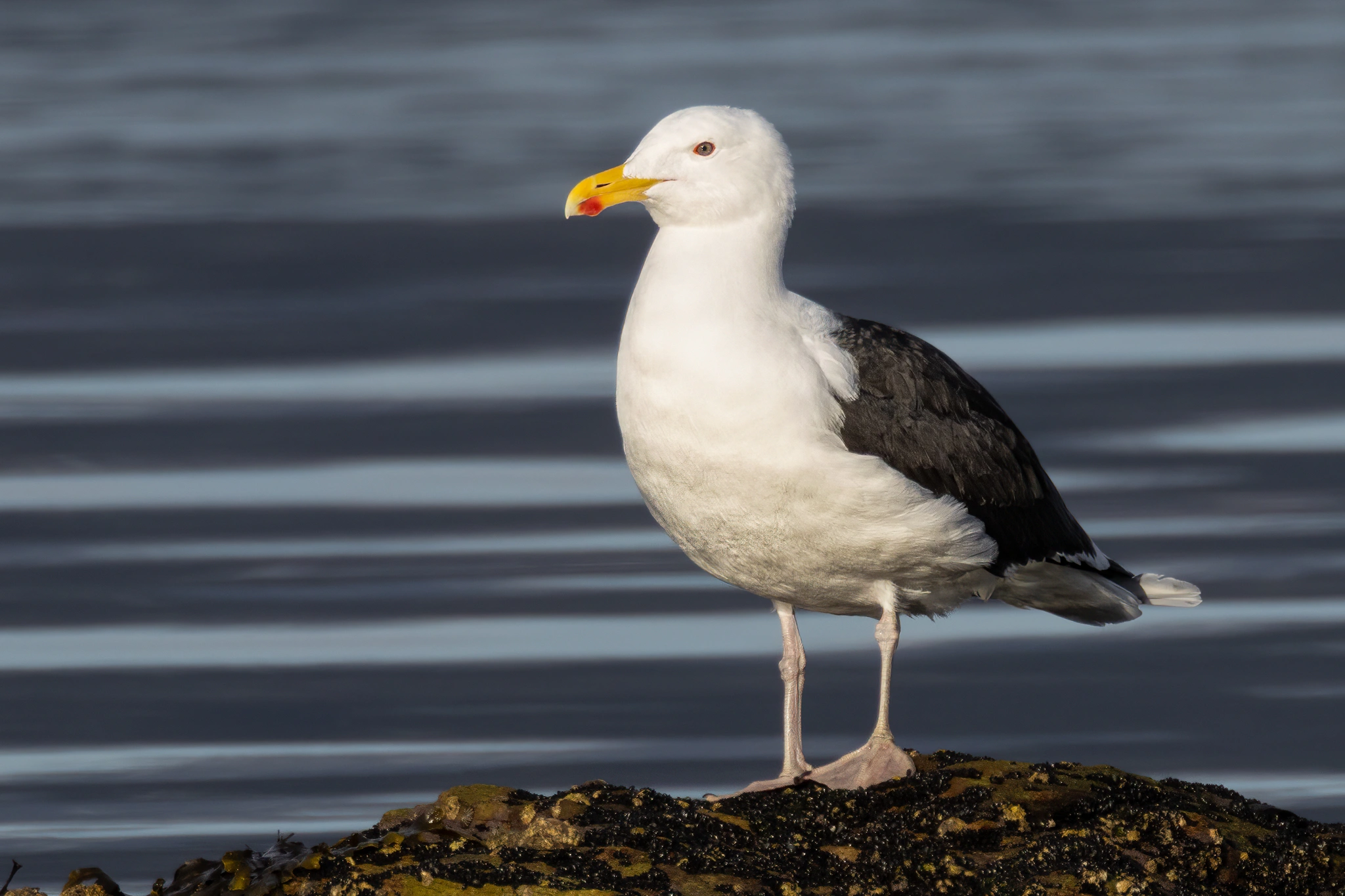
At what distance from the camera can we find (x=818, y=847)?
701 cm

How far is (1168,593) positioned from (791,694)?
2474 mm

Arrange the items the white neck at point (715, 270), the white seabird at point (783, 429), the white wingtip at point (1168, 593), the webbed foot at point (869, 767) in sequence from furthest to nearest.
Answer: the white wingtip at point (1168, 593) → the white neck at point (715, 270) → the white seabird at point (783, 429) → the webbed foot at point (869, 767)

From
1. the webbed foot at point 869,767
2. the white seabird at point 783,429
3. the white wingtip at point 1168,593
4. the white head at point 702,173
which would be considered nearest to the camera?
the webbed foot at point 869,767

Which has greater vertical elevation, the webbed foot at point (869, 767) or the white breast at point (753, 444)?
the white breast at point (753, 444)

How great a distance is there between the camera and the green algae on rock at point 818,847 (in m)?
6.59

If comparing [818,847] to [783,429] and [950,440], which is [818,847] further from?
[950,440]

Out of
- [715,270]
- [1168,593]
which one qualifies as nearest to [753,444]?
[715,270]

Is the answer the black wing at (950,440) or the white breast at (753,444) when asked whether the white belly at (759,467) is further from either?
the black wing at (950,440)

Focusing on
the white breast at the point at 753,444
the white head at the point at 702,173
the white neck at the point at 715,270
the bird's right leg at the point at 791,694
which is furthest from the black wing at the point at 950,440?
the bird's right leg at the point at 791,694

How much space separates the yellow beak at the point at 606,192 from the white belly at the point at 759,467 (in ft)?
1.81

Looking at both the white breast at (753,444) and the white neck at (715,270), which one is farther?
the white neck at (715,270)

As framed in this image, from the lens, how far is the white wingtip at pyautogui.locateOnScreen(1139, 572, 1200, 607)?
10359 mm

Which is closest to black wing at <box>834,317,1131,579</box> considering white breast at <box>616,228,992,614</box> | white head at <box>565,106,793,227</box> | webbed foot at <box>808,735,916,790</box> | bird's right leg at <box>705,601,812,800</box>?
white breast at <box>616,228,992,614</box>

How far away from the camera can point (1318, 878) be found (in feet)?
23.9
